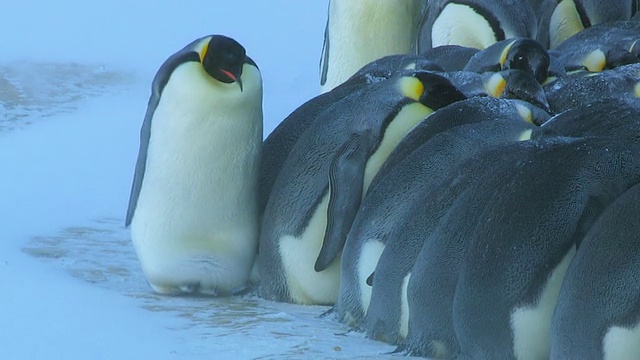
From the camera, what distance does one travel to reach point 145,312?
3955 mm

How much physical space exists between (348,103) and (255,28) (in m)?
7.43

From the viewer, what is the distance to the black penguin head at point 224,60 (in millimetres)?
4242

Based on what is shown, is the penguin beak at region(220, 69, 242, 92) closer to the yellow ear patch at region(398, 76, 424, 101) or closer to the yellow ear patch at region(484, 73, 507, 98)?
the yellow ear patch at region(398, 76, 424, 101)

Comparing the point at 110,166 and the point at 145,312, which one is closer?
the point at 145,312

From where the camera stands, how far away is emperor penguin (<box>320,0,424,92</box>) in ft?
20.2

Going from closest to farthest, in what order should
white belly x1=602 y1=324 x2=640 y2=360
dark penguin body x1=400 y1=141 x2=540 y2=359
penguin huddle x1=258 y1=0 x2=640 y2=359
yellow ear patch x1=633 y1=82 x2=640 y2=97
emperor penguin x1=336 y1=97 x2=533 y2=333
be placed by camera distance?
white belly x1=602 y1=324 x2=640 y2=360 < penguin huddle x1=258 y1=0 x2=640 y2=359 < dark penguin body x1=400 y1=141 x2=540 y2=359 < emperor penguin x1=336 y1=97 x2=533 y2=333 < yellow ear patch x1=633 y1=82 x2=640 y2=97

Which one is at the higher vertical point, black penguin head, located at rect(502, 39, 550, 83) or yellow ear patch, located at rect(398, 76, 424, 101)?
black penguin head, located at rect(502, 39, 550, 83)

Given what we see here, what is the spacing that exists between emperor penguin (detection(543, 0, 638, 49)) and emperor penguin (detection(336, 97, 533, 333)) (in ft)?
10.1

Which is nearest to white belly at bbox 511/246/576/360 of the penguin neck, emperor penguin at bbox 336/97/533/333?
emperor penguin at bbox 336/97/533/333

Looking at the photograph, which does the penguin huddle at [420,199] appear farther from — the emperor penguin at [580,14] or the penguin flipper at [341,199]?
the emperor penguin at [580,14]

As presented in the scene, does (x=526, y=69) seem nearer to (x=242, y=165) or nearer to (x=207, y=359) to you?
(x=242, y=165)

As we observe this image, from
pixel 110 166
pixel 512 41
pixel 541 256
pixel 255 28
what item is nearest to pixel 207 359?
pixel 541 256

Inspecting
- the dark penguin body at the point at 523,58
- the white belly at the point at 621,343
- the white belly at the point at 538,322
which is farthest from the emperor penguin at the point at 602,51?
the white belly at the point at 621,343

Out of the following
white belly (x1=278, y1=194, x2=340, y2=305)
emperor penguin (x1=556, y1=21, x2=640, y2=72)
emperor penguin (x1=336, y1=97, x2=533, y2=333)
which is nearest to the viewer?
emperor penguin (x1=336, y1=97, x2=533, y2=333)
